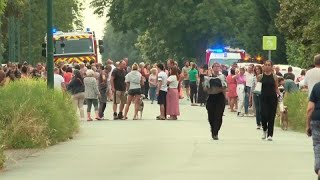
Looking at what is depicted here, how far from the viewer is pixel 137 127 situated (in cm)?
3109

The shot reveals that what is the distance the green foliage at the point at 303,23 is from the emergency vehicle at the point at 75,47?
9.40m

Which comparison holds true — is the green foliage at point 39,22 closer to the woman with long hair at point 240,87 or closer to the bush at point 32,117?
the woman with long hair at point 240,87

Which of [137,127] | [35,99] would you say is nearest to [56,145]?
[35,99]

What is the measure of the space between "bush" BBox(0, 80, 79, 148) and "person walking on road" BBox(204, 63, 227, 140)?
126 inches

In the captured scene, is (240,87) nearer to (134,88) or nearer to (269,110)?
(134,88)

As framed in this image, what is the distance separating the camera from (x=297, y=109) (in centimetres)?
3003

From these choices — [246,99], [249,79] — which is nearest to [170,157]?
[249,79]

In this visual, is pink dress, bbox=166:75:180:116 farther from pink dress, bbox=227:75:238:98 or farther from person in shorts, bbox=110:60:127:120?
pink dress, bbox=227:75:238:98

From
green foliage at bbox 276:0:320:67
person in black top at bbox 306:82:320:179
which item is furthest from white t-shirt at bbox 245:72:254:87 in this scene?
person in black top at bbox 306:82:320:179

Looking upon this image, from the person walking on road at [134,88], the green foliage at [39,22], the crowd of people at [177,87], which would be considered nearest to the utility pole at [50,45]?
the crowd of people at [177,87]

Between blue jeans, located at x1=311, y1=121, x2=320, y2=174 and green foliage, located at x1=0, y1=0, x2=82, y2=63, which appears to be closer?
blue jeans, located at x1=311, y1=121, x2=320, y2=174

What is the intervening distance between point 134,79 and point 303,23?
16.0m

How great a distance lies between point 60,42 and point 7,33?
2730cm

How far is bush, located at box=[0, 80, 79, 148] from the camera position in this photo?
2247 cm
